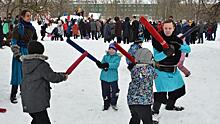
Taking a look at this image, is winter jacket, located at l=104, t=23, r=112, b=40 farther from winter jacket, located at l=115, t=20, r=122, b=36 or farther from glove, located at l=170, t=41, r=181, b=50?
glove, located at l=170, t=41, r=181, b=50

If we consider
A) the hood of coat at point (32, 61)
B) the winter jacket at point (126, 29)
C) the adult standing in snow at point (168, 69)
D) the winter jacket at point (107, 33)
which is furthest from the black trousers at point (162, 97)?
the winter jacket at point (107, 33)

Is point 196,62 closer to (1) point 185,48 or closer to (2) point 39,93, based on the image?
(1) point 185,48

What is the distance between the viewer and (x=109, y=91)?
23.9ft

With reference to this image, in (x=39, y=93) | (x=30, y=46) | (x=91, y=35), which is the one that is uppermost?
(x=30, y=46)

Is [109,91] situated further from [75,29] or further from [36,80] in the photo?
[75,29]

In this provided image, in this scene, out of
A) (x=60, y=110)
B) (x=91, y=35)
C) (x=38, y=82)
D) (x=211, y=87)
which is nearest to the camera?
(x=38, y=82)

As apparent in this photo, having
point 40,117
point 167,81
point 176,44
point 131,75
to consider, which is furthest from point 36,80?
point 176,44

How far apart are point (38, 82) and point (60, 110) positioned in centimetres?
255

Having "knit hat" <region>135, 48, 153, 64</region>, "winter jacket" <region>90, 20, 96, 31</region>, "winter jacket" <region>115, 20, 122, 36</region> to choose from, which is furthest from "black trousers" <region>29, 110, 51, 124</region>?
"winter jacket" <region>90, 20, 96, 31</region>

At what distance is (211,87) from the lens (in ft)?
32.6

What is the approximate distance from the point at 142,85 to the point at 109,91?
7.10 feet

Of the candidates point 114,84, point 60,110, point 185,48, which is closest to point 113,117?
point 114,84

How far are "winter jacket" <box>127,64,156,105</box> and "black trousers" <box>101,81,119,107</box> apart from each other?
2.02 m

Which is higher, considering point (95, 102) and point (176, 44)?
point (176, 44)
